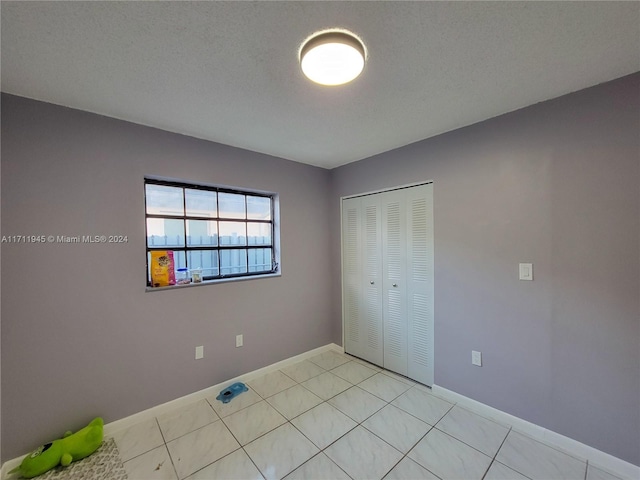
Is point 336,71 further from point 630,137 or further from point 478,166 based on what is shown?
point 630,137

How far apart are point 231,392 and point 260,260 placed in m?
1.33

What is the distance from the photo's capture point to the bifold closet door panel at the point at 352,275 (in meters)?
3.13

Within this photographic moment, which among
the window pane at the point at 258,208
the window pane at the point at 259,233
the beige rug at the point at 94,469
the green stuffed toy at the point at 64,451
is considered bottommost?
the beige rug at the point at 94,469

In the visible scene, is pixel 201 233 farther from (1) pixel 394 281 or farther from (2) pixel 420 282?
(2) pixel 420 282

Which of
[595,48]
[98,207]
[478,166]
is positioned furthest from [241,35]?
[478,166]

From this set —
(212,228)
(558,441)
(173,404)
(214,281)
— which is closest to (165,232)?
(212,228)

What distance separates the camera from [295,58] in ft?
4.51

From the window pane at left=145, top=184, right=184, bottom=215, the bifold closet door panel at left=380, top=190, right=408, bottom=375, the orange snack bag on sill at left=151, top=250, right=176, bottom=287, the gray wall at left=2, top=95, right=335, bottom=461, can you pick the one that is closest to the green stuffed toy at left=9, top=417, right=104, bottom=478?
the gray wall at left=2, top=95, right=335, bottom=461

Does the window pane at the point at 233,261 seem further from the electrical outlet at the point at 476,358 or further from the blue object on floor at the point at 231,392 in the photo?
the electrical outlet at the point at 476,358

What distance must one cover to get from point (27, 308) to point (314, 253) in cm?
244

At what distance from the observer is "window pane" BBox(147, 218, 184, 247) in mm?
2260

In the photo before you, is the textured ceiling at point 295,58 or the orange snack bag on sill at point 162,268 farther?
the orange snack bag on sill at point 162,268

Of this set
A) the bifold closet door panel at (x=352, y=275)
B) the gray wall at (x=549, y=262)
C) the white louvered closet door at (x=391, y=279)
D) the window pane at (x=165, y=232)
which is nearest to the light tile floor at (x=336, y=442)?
the gray wall at (x=549, y=262)

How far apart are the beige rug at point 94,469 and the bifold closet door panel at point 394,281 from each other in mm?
2326
